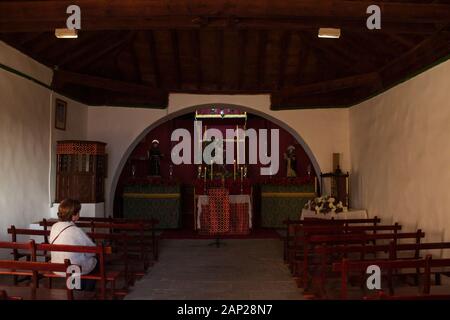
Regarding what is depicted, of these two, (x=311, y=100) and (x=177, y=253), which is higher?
(x=311, y=100)

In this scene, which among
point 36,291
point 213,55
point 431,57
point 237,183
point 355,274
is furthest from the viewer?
point 237,183

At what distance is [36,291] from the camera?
3.62m

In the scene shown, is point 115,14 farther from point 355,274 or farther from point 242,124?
point 242,124

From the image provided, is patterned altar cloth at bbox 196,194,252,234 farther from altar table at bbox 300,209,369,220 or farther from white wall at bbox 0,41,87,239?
white wall at bbox 0,41,87,239

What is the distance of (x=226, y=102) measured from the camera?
11.0 metres

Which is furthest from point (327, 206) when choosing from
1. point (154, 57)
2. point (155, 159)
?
point (155, 159)

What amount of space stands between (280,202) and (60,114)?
6436 mm

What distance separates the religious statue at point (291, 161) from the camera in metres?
12.3

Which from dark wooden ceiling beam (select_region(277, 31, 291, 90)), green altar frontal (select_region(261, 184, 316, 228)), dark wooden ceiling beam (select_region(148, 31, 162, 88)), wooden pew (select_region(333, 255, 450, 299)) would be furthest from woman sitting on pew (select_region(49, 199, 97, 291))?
green altar frontal (select_region(261, 184, 316, 228))

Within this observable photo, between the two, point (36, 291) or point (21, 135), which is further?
point (21, 135)

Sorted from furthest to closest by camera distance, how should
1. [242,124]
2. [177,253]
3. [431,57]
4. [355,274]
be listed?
1. [242,124]
2. [177,253]
3. [431,57]
4. [355,274]

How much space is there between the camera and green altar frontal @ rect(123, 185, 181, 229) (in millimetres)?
11750

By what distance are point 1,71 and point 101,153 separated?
9.31 ft
